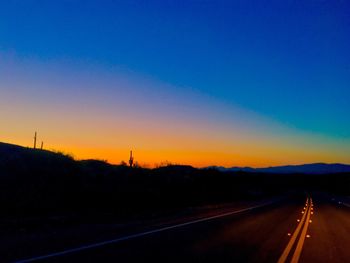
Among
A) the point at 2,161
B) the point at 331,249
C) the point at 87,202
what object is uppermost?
the point at 2,161

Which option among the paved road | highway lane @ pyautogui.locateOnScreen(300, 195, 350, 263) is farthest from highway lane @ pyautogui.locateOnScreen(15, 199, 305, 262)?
highway lane @ pyautogui.locateOnScreen(300, 195, 350, 263)

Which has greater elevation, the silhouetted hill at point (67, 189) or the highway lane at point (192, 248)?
the silhouetted hill at point (67, 189)

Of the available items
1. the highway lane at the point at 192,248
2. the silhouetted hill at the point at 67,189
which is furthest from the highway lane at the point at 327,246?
the silhouetted hill at the point at 67,189

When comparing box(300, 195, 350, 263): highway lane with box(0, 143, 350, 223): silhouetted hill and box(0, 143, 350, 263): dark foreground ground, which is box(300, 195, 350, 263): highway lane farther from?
box(0, 143, 350, 223): silhouetted hill

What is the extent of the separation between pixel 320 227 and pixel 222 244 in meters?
11.1

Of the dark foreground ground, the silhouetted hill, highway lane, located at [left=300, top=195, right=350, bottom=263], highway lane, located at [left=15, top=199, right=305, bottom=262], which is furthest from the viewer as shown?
the silhouetted hill

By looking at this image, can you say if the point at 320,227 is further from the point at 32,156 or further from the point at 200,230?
the point at 32,156

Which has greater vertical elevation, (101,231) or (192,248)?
(101,231)

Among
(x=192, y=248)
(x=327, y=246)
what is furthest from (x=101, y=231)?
(x=327, y=246)

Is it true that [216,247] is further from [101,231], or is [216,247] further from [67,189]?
[67,189]

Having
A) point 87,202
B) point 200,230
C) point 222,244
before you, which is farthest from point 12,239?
point 87,202

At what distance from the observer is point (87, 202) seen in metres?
33.2

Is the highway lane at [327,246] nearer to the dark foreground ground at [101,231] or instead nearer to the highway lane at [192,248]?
the dark foreground ground at [101,231]

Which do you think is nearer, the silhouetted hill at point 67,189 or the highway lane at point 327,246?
the highway lane at point 327,246
